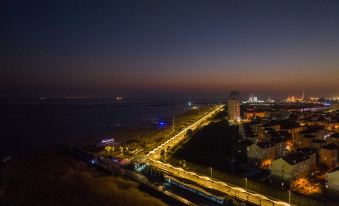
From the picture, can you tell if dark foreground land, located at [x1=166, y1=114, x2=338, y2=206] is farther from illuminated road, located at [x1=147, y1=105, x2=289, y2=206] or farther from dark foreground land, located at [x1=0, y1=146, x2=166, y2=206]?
dark foreground land, located at [x1=0, y1=146, x2=166, y2=206]

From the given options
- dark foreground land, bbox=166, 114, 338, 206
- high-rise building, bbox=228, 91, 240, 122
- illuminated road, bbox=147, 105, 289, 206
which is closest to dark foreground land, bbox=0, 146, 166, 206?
illuminated road, bbox=147, 105, 289, 206

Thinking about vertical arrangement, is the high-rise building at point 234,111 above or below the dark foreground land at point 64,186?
above

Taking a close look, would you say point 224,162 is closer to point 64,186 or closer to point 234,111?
point 64,186

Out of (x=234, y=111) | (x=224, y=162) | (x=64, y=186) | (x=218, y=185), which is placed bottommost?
(x=64, y=186)

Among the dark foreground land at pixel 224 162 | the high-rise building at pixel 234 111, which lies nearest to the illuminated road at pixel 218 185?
the dark foreground land at pixel 224 162

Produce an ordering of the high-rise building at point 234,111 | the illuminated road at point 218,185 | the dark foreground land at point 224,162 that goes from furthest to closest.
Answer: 1. the high-rise building at point 234,111
2. the dark foreground land at point 224,162
3. the illuminated road at point 218,185

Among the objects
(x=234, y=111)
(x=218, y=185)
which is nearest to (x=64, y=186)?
(x=218, y=185)

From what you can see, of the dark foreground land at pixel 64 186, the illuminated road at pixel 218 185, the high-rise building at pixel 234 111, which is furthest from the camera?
the high-rise building at pixel 234 111

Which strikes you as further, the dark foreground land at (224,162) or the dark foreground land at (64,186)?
the dark foreground land at (64,186)

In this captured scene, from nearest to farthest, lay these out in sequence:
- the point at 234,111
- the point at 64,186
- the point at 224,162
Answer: the point at 64,186, the point at 224,162, the point at 234,111

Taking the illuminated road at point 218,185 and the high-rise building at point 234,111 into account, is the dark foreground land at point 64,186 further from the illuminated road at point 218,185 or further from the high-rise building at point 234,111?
the high-rise building at point 234,111
